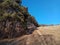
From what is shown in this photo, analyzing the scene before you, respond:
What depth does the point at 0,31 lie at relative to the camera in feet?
78.6

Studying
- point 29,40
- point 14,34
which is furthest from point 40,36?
point 14,34

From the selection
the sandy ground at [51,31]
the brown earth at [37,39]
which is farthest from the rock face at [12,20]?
the sandy ground at [51,31]

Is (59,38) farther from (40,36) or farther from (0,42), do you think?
(0,42)

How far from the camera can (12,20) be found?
24.3 m

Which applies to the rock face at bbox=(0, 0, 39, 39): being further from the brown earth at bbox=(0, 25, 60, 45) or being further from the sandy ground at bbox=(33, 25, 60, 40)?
the sandy ground at bbox=(33, 25, 60, 40)

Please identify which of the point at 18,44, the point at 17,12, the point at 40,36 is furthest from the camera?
the point at 17,12

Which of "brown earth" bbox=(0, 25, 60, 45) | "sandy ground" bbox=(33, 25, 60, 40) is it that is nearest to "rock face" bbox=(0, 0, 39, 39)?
"brown earth" bbox=(0, 25, 60, 45)

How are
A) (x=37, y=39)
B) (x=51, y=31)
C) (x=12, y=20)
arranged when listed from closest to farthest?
(x=37, y=39), (x=12, y=20), (x=51, y=31)

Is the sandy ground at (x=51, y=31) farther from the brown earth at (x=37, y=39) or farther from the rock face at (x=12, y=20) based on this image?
the rock face at (x=12, y=20)

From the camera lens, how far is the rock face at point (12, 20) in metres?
24.0

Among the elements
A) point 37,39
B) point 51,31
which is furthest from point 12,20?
point 51,31

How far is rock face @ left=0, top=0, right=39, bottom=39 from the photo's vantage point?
78.7 feet

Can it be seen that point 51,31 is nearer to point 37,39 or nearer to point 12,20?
point 37,39

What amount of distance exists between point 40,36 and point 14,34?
333 centimetres
